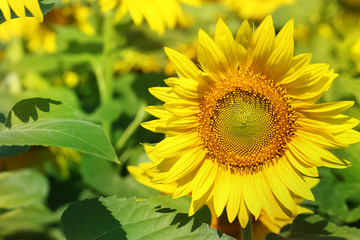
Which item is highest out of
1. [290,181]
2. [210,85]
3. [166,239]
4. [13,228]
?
[210,85]

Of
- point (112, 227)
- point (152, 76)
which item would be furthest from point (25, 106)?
point (152, 76)

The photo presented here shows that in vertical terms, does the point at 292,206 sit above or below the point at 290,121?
below

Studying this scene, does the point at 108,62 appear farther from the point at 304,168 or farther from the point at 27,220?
the point at 304,168

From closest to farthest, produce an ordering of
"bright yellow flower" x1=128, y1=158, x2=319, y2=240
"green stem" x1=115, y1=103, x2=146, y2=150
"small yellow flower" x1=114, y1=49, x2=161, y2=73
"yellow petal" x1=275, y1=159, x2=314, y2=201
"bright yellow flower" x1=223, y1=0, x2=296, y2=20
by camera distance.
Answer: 1. "yellow petal" x1=275, y1=159, x2=314, y2=201
2. "bright yellow flower" x1=128, y1=158, x2=319, y2=240
3. "green stem" x1=115, y1=103, x2=146, y2=150
4. "small yellow flower" x1=114, y1=49, x2=161, y2=73
5. "bright yellow flower" x1=223, y1=0, x2=296, y2=20

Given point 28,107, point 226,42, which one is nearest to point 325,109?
point 226,42

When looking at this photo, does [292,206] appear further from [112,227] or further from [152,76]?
[152,76]

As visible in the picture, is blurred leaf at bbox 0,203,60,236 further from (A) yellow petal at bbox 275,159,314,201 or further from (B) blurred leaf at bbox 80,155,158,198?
(A) yellow petal at bbox 275,159,314,201

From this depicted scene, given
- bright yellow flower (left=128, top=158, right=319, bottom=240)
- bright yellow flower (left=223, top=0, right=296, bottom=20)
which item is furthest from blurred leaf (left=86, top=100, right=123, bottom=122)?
bright yellow flower (left=223, top=0, right=296, bottom=20)
